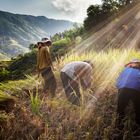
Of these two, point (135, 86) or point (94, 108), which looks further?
point (94, 108)

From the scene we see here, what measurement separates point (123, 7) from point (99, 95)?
154ft

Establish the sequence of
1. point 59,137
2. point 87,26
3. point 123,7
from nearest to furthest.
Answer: point 59,137 < point 123,7 < point 87,26

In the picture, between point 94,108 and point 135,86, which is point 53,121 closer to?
point 94,108

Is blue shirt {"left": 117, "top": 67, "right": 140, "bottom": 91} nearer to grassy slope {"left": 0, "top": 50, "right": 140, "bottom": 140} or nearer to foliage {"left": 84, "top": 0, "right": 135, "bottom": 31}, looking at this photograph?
grassy slope {"left": 0, "top": 50, "right": 140, "bottom": 140}

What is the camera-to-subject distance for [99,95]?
20.8 ft

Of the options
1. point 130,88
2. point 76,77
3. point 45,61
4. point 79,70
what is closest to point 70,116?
point 76,77

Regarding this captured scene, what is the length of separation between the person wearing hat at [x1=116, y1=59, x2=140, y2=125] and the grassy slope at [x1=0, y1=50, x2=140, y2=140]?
0.28 m

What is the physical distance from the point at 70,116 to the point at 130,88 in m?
1.47

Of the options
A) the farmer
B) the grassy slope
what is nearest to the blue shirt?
the grassy slope

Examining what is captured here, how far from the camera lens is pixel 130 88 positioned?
461cm

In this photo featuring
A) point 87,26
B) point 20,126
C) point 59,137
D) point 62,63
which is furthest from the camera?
point 87,26

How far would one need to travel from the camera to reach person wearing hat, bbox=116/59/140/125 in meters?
4.59

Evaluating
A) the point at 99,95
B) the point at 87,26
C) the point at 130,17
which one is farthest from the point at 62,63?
the point at 87,26

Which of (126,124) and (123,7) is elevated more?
(123,7)
